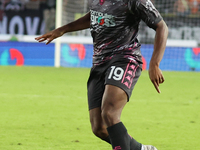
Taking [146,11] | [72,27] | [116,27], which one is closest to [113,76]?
[116,27]

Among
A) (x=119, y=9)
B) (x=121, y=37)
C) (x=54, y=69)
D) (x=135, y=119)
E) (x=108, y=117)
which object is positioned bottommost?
(x=54, y=69)

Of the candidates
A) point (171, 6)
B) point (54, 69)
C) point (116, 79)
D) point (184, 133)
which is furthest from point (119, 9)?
point (171, 6)

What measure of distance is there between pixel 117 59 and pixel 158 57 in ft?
1.15

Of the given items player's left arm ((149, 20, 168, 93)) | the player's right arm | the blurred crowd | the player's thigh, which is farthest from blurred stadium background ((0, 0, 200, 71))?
player's left arm ((149, 20, 168, 93))

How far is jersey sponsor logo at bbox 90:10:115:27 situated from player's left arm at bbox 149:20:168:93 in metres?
0.39

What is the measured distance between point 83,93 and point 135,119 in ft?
7.92

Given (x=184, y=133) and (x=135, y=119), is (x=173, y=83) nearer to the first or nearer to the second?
(x=135, y=119)

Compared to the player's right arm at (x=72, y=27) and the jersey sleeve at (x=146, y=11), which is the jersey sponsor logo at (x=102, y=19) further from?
the player's right arm at (x=72, y=27)

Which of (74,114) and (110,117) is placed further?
(74,114)

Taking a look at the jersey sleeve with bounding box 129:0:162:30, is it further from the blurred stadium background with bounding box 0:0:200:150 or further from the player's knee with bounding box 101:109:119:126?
the blurred stadium background with bounding box 0:0:200:150

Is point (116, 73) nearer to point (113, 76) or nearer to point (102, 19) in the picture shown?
point (113, 76)

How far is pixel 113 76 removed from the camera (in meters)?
3.21

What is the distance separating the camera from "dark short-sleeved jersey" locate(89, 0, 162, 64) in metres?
3.25

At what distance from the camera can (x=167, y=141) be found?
180 inches
